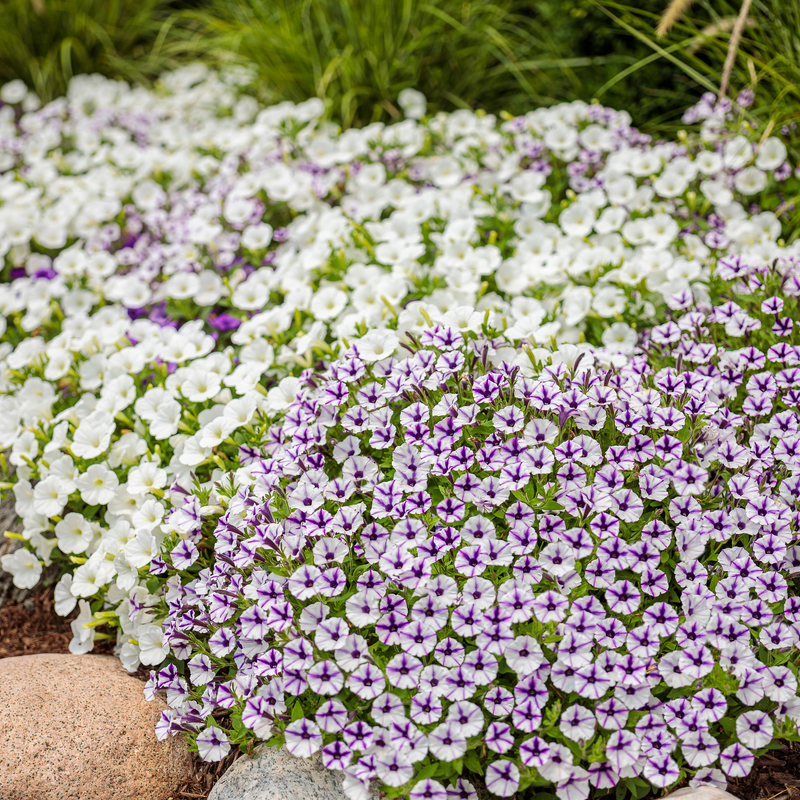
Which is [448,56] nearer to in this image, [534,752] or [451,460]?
[451,460]

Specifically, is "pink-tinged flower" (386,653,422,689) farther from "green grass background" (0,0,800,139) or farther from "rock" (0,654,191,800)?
"green grass background" (0,0,800,139)

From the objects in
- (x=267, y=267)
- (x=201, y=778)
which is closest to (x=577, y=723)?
Result: (x=201, y=778)

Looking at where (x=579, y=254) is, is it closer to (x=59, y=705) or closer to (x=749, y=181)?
(x=749, y=181)

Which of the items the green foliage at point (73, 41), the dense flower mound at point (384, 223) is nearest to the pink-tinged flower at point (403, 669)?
the dense flower mound at point (384, 223)

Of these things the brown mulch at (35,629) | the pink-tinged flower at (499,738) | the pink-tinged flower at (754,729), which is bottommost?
the brown mulch at (35,629)

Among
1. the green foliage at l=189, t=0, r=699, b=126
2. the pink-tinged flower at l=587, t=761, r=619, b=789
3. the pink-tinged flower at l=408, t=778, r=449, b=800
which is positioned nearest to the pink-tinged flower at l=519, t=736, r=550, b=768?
the pink-tinged flower at l=587, t=761, r=619, b=789

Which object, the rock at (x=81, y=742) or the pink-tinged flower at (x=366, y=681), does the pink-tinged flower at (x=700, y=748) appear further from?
the rock at (x=81, y=742)

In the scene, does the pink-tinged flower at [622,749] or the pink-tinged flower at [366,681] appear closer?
the pink-tinged flower at [622,749]
